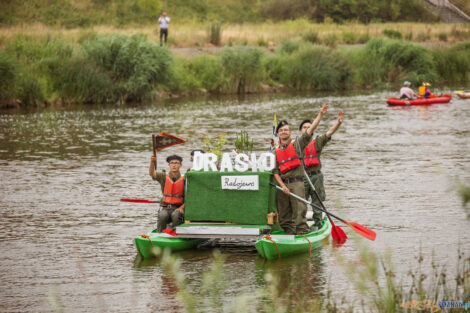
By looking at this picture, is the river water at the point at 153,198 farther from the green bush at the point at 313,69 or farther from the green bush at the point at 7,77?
the green bush at the point at 313,69

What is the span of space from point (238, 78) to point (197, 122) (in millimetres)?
12967

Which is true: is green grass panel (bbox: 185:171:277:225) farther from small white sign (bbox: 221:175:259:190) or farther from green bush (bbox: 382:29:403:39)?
green bush (bbox: 382:29:403:39)

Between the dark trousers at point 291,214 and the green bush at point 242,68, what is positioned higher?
the green bush at point 242,68

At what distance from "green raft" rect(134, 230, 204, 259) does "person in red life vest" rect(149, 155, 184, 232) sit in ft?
0.88

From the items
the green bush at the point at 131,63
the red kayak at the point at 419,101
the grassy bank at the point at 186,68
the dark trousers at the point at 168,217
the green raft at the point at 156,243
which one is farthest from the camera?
the green bush at the point at 131,63

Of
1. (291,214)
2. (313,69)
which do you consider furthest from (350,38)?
(291,214)

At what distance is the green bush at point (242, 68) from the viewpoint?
40.8 meters

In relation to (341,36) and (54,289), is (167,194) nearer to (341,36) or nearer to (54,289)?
(54,289)

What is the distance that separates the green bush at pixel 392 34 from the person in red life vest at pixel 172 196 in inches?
1742

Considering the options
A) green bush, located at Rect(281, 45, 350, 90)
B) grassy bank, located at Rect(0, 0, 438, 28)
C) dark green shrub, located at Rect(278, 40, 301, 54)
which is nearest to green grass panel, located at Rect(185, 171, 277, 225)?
green bush, located at Rect(281, 45, 350, 90)

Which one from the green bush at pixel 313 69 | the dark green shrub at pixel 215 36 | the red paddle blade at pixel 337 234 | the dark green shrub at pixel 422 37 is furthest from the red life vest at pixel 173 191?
the dark green shrub at pixel 422 37

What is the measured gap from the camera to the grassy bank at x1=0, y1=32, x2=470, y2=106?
119 feet

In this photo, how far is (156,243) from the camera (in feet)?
37.2

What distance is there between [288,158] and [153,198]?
5.47 meters
